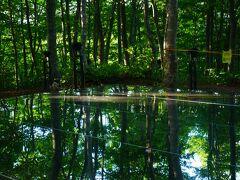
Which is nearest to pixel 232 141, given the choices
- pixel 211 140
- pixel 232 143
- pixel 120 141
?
pixel 232 143

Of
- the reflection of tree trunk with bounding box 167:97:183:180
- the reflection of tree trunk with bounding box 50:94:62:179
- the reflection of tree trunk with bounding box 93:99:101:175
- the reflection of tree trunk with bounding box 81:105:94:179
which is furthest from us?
the reflection of tree trunk with bounding box 93:99:101:175

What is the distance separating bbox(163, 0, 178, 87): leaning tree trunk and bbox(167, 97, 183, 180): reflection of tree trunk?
550 cm

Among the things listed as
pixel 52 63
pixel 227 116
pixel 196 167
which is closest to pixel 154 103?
pixel 227 116

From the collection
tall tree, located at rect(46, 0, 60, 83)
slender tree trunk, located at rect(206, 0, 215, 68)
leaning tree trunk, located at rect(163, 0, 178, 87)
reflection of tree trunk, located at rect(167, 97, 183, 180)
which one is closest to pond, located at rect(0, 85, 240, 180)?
reflection of tree trunk, located at rect(167, 97, 183, 180)

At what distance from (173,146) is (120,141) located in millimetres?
710

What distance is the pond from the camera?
3.98 meters

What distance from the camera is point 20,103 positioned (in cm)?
883

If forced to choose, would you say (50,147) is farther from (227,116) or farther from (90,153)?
(227,116)

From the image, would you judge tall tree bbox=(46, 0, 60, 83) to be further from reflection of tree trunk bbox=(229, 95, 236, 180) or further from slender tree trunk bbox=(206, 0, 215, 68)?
slender tree trunk bbox=(206, 0, 215, 68)

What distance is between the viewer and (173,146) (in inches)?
187

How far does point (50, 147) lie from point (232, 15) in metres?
18.3

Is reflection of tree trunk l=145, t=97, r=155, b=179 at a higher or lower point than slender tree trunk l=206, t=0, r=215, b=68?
lower

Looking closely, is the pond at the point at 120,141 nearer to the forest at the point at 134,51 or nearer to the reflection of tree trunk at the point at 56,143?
the reflection of tree trunk at the point at 56,143

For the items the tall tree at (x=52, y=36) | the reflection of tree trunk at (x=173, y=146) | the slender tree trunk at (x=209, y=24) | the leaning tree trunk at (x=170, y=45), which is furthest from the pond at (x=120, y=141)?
the slender tree trunk at (x=209, y=24)
